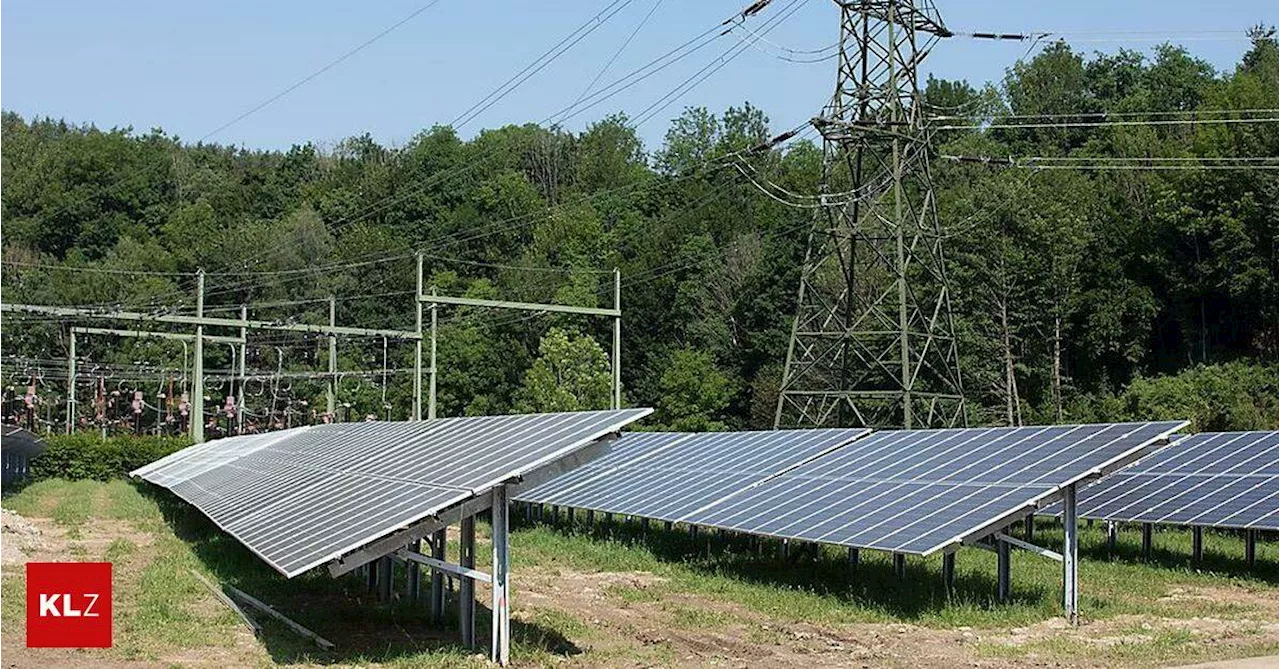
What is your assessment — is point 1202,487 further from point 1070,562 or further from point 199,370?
point 199,370

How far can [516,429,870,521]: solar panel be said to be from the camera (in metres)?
24.9

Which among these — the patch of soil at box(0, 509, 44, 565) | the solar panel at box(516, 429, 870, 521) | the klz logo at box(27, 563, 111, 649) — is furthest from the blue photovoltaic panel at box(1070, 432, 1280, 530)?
the patch of soil at box(0, 509, 44, 565)

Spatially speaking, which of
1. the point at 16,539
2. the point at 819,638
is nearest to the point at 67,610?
the point at 819,638

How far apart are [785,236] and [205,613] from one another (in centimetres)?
5557

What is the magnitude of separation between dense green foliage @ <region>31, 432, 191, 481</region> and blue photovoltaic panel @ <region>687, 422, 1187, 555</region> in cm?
3304

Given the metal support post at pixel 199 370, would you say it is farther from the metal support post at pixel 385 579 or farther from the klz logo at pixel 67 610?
the metal support post at pixel 385 579

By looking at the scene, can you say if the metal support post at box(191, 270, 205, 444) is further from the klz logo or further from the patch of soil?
the klz logo

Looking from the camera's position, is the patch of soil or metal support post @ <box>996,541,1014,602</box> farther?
the patch of soil

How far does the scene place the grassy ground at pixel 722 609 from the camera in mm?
14812

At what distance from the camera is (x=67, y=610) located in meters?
15.9

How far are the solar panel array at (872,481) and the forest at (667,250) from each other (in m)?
24.1

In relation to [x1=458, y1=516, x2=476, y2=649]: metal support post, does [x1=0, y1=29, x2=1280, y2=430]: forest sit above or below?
above

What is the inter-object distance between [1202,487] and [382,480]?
15.0 meters

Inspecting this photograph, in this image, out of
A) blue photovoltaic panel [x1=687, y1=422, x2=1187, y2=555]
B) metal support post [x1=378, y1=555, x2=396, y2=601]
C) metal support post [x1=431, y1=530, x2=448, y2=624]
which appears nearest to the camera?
metal support post [x1=431, y1=530, x2=448, y2=624]
